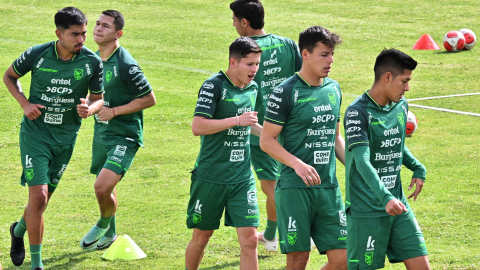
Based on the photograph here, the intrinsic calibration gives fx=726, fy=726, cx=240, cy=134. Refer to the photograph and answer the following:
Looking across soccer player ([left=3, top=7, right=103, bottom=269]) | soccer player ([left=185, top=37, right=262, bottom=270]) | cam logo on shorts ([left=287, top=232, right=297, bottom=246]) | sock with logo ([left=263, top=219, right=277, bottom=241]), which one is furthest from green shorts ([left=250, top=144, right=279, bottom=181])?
cam logo on shorts ([left=287, top=232, right=297, bottom=246])

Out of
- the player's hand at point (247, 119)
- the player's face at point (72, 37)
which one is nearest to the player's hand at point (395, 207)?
the player's hand at point (247, 119)

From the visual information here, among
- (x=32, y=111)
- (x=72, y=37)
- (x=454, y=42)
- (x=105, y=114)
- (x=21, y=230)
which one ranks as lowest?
(x=21, y=230)

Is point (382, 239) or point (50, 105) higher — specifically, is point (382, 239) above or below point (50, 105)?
below

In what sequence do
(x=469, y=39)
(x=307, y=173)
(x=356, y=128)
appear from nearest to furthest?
(x=356, y=128) → (x=307, y=173) → (x=469, y=39)

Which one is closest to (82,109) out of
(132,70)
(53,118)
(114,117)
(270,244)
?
(53,118)

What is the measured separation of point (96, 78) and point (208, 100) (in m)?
1.78

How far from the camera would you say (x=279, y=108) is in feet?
20.0

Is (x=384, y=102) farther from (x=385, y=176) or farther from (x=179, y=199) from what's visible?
(x=179, y=199)

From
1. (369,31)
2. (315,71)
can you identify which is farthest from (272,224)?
(369,31)

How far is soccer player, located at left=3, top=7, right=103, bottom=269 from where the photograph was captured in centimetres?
736

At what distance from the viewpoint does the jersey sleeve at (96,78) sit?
7.75 meters

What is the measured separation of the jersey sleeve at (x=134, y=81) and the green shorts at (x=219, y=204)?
5.67 feet

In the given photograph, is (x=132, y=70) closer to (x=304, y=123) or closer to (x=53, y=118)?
(x=53, y=118)

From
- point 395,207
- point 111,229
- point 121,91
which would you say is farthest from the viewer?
point 111,229
